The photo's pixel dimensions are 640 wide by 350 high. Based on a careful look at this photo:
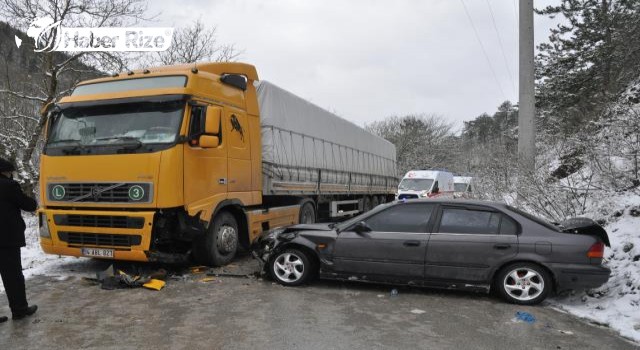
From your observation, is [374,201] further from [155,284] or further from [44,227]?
[44,227]

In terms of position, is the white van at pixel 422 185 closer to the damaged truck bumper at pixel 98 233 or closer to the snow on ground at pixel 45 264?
the snow on ground at pixel 45 264

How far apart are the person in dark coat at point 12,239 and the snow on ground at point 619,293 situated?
247 inches

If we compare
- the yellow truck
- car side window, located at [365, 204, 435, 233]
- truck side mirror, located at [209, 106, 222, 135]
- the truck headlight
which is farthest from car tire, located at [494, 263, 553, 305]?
the truck headlight

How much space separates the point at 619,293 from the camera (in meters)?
5.72

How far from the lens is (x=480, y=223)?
6.07 metres

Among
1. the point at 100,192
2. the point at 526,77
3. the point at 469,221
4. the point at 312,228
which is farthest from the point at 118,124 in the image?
the point at 526,77

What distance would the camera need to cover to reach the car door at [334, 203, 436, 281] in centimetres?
611

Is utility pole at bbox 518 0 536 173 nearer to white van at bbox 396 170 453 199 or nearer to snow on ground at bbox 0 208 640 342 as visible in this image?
snow on ground at bbox 0 208 640 342

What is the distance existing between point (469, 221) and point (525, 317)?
4.50ft

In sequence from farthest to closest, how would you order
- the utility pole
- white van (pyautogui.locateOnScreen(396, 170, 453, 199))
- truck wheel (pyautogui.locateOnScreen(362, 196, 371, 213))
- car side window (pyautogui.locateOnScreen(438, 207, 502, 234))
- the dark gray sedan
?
1. white van (pyautogui.locateOnScreen(396, 170, 453, 199))
2. truck wheel (pyautogui.locateOnScreen(362, 196, 371, 213))
3. the utility pole
4. car side window (pyautogui.locateOnScreen(438, 207, 502, 234))
5. the dark gray sedan

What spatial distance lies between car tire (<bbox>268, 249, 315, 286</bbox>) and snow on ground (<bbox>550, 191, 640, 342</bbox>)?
322 centimetres

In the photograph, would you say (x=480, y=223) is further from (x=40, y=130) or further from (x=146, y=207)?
(x=40, y=130)

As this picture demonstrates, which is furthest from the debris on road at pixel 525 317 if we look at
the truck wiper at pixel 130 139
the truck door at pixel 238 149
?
the truck wiper at pixel 130 139

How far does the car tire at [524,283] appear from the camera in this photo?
225 inches
